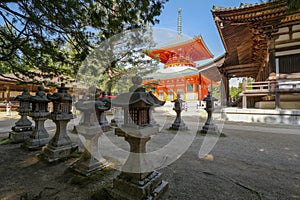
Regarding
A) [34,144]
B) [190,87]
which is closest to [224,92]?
[190,87]

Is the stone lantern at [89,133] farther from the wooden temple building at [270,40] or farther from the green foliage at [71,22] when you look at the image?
the wooden temple building at [270,40]

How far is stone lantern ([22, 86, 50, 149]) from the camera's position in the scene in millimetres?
3547

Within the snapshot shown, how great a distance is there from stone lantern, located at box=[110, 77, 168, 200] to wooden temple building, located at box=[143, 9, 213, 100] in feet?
40.0

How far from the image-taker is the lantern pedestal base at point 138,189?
174cm

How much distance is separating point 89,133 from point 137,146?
84cm

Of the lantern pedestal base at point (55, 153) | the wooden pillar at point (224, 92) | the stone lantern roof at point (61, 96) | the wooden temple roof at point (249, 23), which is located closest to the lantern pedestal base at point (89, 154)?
the lantern pedestal base at point (55, 153)

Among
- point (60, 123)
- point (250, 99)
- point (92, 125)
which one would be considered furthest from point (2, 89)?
point (250, 99)

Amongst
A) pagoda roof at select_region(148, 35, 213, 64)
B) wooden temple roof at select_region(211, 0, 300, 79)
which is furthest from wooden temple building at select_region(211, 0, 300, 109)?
pagoda roof at select_region(148, 35, 213, 64)

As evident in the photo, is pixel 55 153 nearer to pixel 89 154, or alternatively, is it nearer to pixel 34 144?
pixel 89 154

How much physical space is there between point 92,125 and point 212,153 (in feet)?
9.12

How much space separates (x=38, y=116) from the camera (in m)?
3.56

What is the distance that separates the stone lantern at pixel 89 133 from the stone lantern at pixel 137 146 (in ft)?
1.93

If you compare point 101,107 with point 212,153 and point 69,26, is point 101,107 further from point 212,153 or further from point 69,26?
point 212,153

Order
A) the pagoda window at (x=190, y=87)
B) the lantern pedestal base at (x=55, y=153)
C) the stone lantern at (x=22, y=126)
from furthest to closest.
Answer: the pagoda window at (x=190, y=87) → the stone lantern at (x=22, y=126) → the lantern pedestal base at (x=55, y=153)
